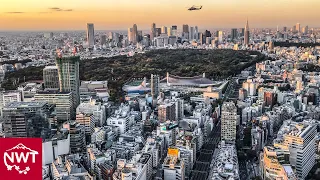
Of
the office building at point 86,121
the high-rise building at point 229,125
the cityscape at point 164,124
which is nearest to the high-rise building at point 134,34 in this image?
the cityscape at point 164,124

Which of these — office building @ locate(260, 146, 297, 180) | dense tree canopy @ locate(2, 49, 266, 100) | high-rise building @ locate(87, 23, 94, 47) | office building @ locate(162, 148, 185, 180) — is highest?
high-rise building @ locate(87, 23, 94, 47)

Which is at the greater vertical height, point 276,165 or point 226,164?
point 276,165

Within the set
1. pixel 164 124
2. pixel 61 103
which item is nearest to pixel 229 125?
pixel 164 124

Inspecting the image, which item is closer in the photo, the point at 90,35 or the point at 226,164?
the point at 226,164

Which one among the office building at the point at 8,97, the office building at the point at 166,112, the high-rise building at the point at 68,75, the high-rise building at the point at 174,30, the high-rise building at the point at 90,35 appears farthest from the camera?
the high-rise building at the point at 174,30

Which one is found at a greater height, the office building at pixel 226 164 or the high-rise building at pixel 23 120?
the high-rise building at pixel 23 120

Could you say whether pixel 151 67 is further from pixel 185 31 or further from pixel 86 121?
pixel 185 31

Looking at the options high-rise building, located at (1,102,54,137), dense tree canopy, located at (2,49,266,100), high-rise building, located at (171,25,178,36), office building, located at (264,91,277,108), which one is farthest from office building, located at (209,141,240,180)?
high-rise building, located at (171,25,178,36)

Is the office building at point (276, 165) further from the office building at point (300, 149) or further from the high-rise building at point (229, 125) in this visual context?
the high-rise building at point (229, 125)

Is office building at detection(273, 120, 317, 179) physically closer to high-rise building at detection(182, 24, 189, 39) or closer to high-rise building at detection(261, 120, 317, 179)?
high-rise building at detection(261, 120, 317, 179)
